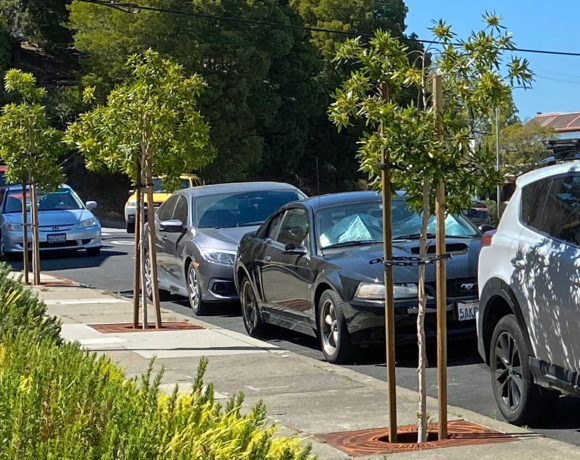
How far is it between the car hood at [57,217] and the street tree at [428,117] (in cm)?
1694

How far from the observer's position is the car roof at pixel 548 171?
7271mm

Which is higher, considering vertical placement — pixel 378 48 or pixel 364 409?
pixel 378 48

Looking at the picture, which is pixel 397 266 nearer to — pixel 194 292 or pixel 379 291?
pixel 379 291

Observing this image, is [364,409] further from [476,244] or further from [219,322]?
[219,322]

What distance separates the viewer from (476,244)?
34.5 feet

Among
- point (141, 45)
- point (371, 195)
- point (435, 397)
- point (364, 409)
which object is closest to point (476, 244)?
point (371, 195)

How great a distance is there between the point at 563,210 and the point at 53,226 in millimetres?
17048

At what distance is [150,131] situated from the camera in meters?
11.9

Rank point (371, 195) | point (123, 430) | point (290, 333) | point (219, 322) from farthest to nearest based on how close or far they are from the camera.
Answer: point (219, 322) < point (290, 333) < point (371, 195) < point (123, 430)

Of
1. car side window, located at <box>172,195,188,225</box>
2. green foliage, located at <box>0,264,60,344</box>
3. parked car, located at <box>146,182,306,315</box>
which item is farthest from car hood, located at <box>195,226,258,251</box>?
green foliage, located at <box>0,264,60,344</box>

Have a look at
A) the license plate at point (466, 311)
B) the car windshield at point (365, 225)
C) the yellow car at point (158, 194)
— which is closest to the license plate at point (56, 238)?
the yellow car at point (158, 194)

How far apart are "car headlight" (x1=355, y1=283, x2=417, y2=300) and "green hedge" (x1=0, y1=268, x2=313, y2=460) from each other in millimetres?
4897

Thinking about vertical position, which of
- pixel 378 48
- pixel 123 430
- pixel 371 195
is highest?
pixel 378 48

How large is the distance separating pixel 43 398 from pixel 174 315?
9.67m
